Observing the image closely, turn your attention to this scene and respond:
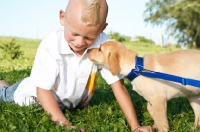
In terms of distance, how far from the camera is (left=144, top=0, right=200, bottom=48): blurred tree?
119 ft

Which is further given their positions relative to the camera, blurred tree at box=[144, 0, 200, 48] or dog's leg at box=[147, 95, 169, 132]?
blurred tree at box=[144, 0, 200, 48]

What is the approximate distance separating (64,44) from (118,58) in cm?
66

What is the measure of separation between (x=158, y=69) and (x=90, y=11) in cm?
93

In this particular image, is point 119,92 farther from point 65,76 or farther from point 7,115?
point 7,115

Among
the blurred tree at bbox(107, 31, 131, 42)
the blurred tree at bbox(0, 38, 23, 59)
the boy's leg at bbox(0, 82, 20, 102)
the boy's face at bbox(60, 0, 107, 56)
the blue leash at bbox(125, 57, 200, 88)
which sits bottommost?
the blurred tree at bbox(107, 31, 131, 42)

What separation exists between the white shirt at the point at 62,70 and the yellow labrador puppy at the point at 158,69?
0.24 m

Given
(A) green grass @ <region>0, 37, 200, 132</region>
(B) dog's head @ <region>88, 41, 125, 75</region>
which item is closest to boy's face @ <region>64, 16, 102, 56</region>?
(B) dog's head @ <region>88, 41, 125, 75</region>

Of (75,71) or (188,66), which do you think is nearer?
(188,66)

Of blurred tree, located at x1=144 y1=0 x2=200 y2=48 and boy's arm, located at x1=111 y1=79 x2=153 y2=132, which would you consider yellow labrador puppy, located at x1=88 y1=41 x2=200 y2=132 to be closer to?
boy's arm, located at x1=111 y1=79 x2=153 y2=132

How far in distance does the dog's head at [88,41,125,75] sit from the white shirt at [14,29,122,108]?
133mm

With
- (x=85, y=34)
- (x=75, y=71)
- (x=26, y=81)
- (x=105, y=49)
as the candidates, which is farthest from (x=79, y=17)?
(x=26, y=81)

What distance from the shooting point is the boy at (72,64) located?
11.1ft

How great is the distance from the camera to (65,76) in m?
3.81

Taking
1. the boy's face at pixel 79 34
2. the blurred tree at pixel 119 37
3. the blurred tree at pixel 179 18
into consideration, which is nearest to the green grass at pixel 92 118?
the boy's face at pixel 79 34
